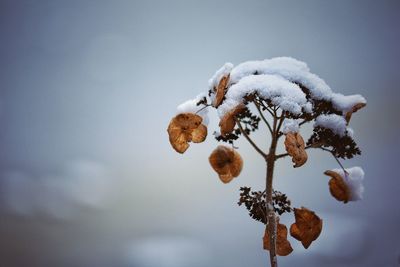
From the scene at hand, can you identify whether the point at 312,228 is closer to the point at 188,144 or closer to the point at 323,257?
the point at 188,144

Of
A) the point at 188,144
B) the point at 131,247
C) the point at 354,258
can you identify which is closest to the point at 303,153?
the point at 188,144

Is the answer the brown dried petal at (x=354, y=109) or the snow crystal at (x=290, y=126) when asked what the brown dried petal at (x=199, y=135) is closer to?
the snow crystal at (x=290, y=126)

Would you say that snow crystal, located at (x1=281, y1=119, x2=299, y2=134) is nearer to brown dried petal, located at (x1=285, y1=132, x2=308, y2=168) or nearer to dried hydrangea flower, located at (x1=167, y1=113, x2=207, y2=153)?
brown dried petal, located at (x1=285, y1=132, x2=308, y2=168)

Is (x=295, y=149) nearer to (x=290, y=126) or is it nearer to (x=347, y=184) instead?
(x=290, y=126)

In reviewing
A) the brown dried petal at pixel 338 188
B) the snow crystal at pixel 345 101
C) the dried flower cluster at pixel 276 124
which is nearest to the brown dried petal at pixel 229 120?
the dried flower cluster at pixel 276 124

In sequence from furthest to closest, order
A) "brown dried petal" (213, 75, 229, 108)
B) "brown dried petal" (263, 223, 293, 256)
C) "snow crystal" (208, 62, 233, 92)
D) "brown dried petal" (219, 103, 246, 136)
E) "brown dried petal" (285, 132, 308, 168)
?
1. "brown dried petal" (263, 223, 293, 256)
2. "snow crystal" (208, 62, 233, 92)
3. "brown dried petal" (213, 75, 229, 108)
4. "brown dried petal" (219, 103, 246, 136)
5. "brown dried petal" (285, 132, 308, 168)

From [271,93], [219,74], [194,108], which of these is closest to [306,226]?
[271,93]

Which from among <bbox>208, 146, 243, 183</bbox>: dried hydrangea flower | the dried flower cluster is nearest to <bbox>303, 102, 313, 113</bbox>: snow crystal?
the dried flower cluster
